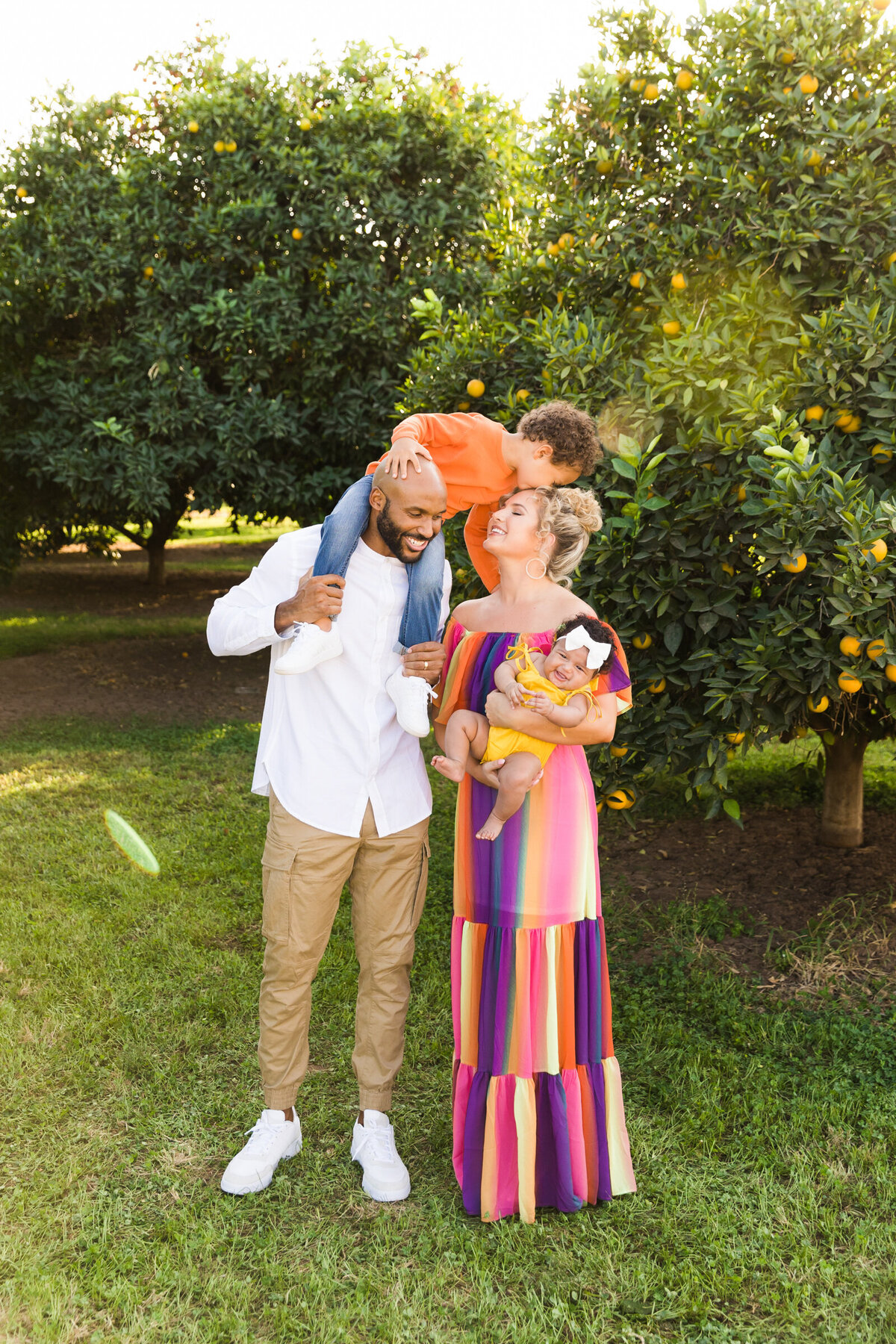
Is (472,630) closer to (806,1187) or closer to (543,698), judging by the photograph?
(543,698)

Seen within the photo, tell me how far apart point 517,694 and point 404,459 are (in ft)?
2.32

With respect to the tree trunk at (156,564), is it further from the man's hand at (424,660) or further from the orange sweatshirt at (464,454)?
the man's hand at (424,660)

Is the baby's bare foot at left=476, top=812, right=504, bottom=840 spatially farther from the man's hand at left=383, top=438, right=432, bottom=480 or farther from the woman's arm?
the man's hand at left=383, top=438, right=432, bottom=480

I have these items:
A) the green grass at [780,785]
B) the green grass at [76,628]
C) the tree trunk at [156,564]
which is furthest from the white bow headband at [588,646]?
the tree trunk at [156,564]

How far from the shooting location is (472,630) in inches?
113

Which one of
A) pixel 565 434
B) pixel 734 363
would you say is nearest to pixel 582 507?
pixel 565 434

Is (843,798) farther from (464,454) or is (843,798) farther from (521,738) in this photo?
(464,454)

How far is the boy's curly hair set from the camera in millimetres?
2781

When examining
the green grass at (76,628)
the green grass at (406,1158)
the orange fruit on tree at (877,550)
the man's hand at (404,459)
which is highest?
the man's hand at (404,459)

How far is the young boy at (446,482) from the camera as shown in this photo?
8.73 feet

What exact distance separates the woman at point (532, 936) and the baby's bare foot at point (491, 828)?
0.17 feet

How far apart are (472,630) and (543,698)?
409 mm

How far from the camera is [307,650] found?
2.58m

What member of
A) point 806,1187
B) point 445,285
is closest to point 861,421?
point 806,1187
